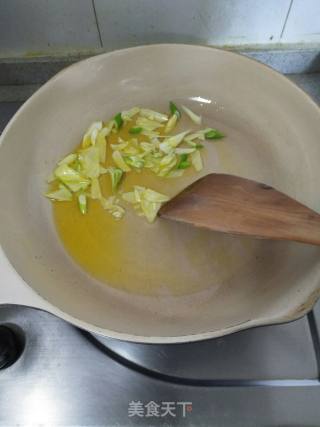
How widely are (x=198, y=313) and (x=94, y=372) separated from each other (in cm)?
16

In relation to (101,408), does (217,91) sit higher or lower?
higher

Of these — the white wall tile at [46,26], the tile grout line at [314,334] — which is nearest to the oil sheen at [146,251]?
the tile grout line at [314,334]

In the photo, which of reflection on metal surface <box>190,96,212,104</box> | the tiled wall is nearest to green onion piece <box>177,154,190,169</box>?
reflection on metal surface <box>190,96,212,104</box>

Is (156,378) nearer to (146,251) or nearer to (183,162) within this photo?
(146,251)

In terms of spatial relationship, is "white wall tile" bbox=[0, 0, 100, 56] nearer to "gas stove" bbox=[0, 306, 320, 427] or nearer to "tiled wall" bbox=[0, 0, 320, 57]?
"tiled wall" bbox=[0, 0, 320, 57]

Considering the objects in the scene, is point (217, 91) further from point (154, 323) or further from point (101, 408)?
point (101, 408)

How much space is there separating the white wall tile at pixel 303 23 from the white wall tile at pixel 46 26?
15.0 inches

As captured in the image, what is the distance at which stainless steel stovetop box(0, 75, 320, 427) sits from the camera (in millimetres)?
486

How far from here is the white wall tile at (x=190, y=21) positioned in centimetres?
70

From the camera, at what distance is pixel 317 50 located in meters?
0.80

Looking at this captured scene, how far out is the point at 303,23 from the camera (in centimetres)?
75

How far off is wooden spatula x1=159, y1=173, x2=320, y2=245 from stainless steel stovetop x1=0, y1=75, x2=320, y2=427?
5.6 inches

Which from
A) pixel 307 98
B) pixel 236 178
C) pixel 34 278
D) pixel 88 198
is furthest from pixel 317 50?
pixel 34 278

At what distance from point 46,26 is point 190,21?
277 millimetres
